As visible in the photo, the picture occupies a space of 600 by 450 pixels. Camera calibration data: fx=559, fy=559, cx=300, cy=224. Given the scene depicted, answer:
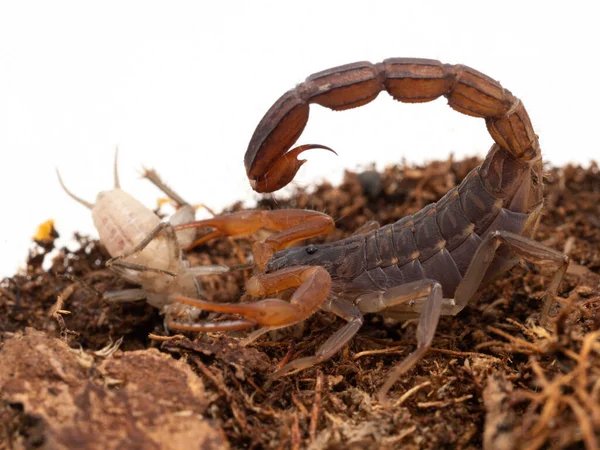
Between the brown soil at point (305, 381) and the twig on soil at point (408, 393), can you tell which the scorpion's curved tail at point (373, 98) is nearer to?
the brown soil at point (305, 381)

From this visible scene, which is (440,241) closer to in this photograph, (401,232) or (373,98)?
(401,232)

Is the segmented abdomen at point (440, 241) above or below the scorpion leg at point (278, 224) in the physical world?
below

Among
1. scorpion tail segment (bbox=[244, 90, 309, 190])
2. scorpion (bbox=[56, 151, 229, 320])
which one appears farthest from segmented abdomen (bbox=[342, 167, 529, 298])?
scorpion (bbox=[56, 151, 229, 320])

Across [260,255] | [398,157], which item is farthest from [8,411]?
[398,157]

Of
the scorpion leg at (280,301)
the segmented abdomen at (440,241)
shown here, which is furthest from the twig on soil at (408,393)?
the segmented abdomen at (440,241)

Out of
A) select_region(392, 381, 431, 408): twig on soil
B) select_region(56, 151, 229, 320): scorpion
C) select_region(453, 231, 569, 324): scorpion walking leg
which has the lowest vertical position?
select_region(392, 381, 431, 408): twig on soil

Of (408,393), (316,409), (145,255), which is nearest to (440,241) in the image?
(408,393)

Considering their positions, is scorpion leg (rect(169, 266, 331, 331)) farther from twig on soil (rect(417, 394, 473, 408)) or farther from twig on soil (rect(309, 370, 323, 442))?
twig on soil (rect(417, 394, 473, 408))
